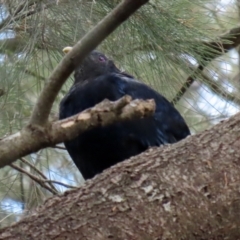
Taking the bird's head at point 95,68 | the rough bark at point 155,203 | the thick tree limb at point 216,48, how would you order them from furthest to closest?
1. the bird's head at point 95,68
2. the thick tree limb at point 216,48
3. the rough bark at point 155,203

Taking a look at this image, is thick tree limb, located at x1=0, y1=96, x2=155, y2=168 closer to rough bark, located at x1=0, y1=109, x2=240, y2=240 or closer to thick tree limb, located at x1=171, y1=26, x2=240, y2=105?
rough bark, located at x1=0, y1=109, x2=240, y2=240

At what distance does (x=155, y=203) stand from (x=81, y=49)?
31 cm

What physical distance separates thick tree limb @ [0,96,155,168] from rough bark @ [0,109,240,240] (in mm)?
184

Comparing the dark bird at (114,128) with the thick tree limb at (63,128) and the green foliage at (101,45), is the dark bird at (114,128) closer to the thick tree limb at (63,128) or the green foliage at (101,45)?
the green foliage at (101,45)

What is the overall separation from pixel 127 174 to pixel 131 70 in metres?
0.86

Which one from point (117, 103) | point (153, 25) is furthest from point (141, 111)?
point (153, 25)

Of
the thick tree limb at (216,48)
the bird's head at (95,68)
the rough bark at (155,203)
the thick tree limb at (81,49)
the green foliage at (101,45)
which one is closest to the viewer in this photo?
the thick tree limb at (81,49)

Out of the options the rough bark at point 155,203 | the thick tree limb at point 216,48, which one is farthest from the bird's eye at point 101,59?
the rough bark at point 155,203

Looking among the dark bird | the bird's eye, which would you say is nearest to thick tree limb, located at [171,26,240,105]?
the dark bird

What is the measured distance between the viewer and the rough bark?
1.08 metres

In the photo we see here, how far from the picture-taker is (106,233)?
1072 millimetres

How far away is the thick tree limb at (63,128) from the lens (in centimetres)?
94

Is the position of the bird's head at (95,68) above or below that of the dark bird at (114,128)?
above

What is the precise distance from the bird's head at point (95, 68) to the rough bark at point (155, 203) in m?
0.88
